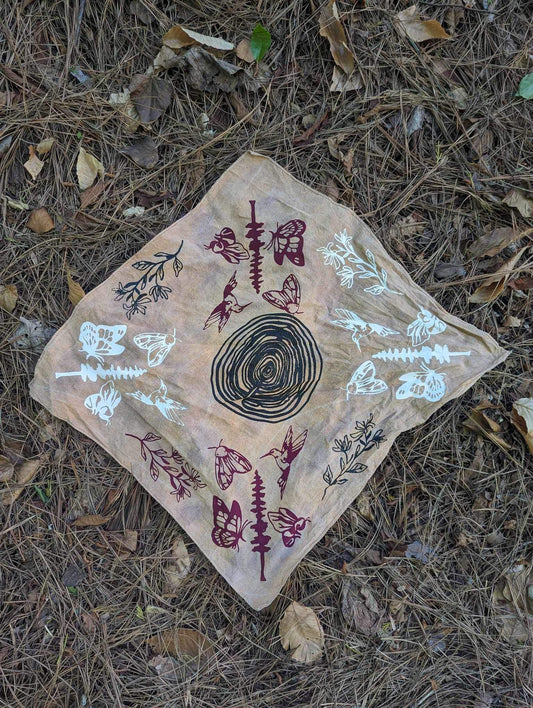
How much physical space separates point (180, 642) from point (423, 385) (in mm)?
1283

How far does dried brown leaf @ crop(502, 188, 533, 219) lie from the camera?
5.34ft

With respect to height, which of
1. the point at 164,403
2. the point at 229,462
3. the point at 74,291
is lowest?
the point at 229,462

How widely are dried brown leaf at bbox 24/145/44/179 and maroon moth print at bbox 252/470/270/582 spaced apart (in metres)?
1.37

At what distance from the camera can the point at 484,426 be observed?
1.62m

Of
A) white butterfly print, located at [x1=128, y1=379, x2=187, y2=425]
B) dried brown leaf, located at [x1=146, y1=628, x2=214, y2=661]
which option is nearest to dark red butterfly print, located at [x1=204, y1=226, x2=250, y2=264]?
white butterfly print, located at [x1=128, y1=379, x2=187, y2=425]

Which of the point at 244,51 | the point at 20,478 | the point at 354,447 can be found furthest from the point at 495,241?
the point at 20,478

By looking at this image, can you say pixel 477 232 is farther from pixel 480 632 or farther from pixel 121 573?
pixel 121 573

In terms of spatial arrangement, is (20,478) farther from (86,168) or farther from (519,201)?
(519,201)

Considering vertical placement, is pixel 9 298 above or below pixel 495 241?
below

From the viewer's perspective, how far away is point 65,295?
5.38 feet

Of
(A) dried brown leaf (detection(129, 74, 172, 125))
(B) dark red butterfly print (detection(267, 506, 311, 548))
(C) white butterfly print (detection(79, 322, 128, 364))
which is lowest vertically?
(B) dark red butterfly print (detection(267, 506, 311, 548))

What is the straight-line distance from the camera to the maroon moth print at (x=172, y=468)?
1.59m

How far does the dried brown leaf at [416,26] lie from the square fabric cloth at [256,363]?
0.70m

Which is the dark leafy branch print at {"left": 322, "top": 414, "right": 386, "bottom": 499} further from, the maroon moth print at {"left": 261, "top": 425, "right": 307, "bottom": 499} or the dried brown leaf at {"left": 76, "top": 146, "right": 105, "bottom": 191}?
the dried brown leaf at {"left": 76, "top": 146, "right": 105, "bottom": 191}
